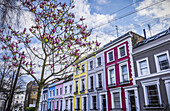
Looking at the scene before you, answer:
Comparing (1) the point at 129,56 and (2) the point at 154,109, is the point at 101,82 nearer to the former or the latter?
(1) the point at 129,56

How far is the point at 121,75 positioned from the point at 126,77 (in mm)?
826

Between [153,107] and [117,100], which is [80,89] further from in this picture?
[153,107]

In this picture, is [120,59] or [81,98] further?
[81,98]

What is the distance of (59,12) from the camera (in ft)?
24.4

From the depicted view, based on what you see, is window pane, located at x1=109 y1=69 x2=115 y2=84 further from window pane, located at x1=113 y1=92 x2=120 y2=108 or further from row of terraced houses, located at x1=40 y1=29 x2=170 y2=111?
window pane, located at x1=113 y1=92 x2=120 y2=108

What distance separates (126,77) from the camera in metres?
18.5

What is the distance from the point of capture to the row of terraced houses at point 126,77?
1438 cm

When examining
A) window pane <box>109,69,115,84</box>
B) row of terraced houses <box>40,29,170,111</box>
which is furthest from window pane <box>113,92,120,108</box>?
window pane <box>109,69,115,84</box>

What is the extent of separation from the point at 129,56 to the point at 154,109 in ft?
23.0

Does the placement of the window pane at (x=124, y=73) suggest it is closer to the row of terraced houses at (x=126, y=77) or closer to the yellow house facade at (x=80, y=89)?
the row of terraced houses at (x=126, y=77)

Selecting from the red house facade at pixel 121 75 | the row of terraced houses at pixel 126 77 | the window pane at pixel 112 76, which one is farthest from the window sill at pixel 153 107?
the window pane at pixel 112 76

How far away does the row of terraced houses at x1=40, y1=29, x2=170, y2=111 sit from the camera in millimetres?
14383

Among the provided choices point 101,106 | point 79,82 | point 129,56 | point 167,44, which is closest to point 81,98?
point 79,82

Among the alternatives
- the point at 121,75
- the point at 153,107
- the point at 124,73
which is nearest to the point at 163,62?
the point at 153,107
